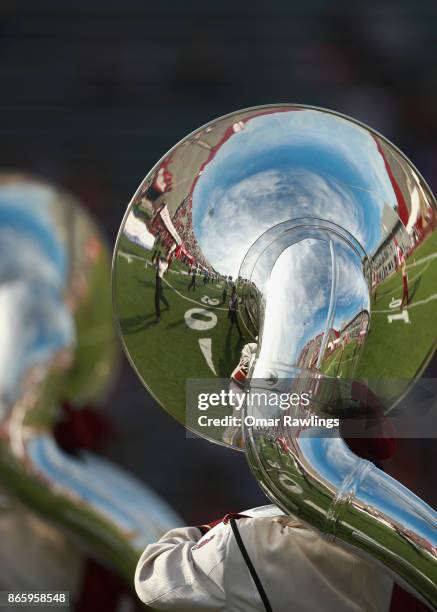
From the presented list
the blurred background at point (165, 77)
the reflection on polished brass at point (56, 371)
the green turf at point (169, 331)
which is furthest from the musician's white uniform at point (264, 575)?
the blurred background at point (165, 77)

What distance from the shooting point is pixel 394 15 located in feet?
15.4

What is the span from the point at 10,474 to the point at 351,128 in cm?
106

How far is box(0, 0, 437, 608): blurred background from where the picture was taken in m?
4.53

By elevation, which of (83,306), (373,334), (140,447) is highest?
(373,334)

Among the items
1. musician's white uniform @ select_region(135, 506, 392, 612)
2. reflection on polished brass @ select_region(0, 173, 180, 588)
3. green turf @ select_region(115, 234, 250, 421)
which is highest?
green turf @ select_region(115, 234, 250, 421)

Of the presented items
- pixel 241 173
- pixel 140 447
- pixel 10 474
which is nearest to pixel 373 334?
pixel 241 173

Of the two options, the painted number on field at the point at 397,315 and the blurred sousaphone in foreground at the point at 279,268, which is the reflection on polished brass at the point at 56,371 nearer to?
Answer: the blurred sousaphone in foreground at the point at 279,268

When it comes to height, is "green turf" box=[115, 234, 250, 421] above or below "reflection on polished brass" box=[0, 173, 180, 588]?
above

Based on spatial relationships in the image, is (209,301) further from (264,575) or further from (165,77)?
(165,77)

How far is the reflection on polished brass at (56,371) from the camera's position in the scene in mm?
2260

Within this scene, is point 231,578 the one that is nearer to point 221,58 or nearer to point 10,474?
point 10,474

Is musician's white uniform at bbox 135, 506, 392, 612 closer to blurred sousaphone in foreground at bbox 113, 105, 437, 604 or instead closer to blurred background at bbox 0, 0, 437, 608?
→ blurred sousaphone in foreground at bbox 113, 105, 437, 604

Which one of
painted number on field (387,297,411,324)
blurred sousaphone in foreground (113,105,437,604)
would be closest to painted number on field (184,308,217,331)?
blurred sousaphone in foreground (113,105,437,604)

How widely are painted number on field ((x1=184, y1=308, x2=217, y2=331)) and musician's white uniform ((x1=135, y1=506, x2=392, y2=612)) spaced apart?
0.83 ft
